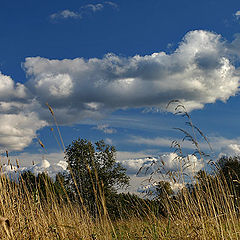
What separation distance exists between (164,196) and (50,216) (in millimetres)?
1897

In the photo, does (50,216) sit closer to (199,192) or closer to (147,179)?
(147,179)

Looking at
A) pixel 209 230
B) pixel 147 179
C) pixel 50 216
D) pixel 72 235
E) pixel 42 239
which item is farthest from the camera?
pixel 147 179

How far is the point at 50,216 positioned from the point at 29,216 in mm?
611

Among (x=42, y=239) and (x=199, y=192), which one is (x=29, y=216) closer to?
(x=42, y=239)

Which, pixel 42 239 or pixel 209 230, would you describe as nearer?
pixel 209 230

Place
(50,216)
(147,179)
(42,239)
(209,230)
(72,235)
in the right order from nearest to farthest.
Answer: (209,230) → (42,239) → (72,235) → (50,216) → (147,179)

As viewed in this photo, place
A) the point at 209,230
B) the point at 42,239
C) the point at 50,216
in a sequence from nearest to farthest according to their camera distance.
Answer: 1. the point at 209,230
2. the point at 42,239
3. the point at 50,216

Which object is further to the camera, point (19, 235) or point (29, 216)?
point (29, 216)

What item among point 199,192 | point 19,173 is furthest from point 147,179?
point 19,173

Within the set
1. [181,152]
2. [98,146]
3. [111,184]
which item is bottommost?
[111,184]

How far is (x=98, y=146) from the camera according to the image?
28.0 m

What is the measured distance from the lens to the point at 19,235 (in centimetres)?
382

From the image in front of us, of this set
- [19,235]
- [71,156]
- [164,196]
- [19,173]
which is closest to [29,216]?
[19,235]

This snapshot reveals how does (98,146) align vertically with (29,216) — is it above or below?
above
